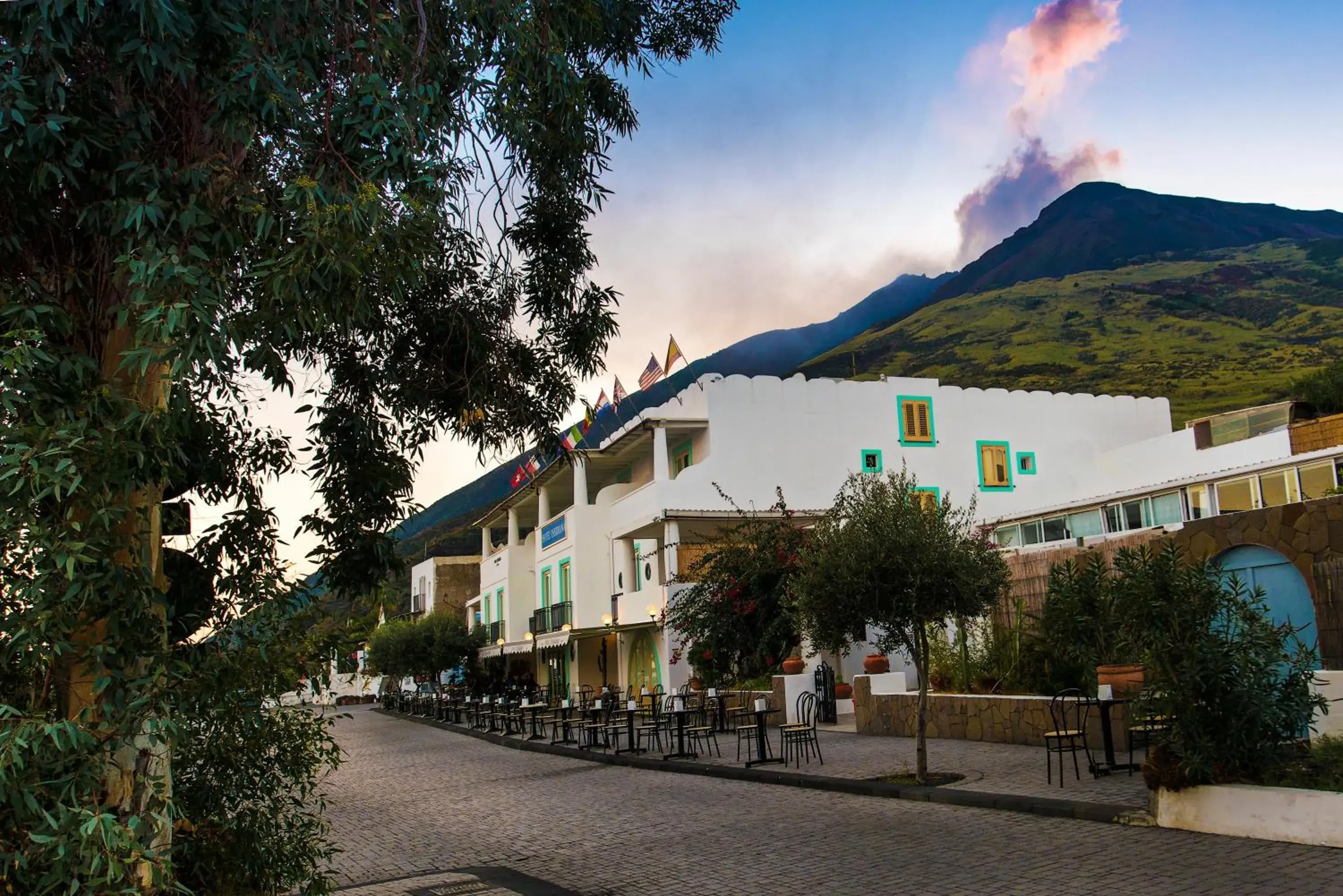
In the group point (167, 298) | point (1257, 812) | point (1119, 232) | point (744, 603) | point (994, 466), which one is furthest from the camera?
point (1119, 232)

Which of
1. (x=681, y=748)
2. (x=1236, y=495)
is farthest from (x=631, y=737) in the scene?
(x=1236, y=495)

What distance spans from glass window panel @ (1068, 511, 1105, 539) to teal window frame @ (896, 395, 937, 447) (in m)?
9.48

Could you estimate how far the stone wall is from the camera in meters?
14.6

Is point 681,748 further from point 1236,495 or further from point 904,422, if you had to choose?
point 904,422

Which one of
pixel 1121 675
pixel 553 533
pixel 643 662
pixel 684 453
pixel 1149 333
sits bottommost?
pixel 643 662

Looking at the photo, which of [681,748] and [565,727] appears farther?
[565,727]

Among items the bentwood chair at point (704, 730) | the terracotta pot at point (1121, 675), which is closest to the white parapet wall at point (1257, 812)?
the terracotta pot at point (1121, 675)

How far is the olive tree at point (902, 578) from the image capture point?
41.9ft

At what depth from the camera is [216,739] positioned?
6.83 meters

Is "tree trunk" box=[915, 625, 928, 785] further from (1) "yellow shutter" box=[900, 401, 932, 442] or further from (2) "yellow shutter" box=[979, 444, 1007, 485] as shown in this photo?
(2) "yellow shutter" box=[979, 444, 1007, 485]

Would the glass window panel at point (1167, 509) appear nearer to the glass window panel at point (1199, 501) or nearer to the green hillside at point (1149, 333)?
the glass window panel at point (1199, 501)

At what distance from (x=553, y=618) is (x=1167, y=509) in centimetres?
2146

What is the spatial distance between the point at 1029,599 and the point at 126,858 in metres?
14.7

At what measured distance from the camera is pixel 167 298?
4.68m
